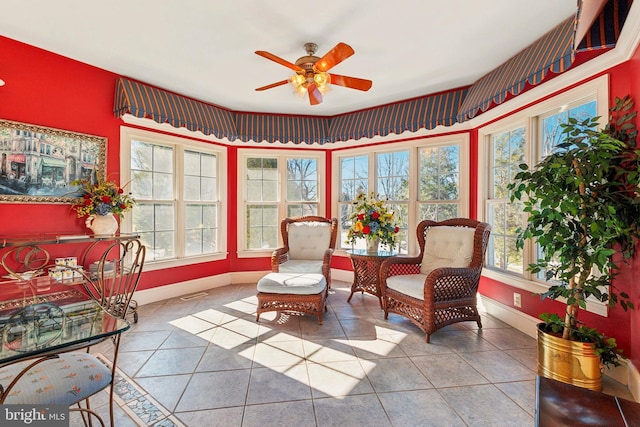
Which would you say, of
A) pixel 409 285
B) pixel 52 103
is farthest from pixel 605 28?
pixel 52 103

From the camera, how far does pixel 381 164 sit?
15.8 ft

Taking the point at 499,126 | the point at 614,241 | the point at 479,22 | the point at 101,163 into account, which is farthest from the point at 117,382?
the point at 499,126

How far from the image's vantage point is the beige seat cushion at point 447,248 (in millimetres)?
3212

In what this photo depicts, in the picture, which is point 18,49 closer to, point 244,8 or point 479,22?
point 244,8

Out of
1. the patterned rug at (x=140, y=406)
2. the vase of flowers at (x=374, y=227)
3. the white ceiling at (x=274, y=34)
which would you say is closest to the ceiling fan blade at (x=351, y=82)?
the white ceiling at (x=274, y=34)

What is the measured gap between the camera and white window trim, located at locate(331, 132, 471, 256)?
158 inches

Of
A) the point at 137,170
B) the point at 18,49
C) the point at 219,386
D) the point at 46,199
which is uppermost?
the point at 18,49

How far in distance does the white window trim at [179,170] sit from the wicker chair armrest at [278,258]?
4.11 feet

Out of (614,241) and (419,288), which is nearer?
(614,241)

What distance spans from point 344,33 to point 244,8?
871 millimetres

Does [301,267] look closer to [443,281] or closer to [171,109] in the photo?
[443,281]

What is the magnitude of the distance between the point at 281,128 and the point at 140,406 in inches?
154

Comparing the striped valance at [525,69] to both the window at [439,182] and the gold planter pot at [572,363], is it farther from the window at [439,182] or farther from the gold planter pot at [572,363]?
the gold planter pot at [572,363]

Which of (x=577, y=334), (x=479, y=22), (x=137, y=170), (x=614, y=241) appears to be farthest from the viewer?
(x=137, y=170)
